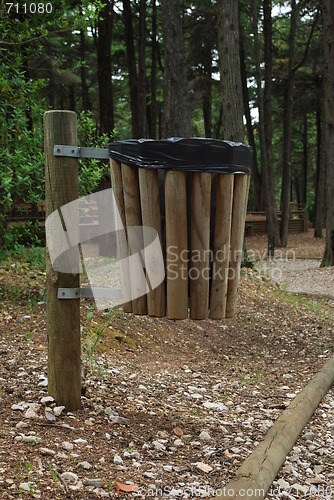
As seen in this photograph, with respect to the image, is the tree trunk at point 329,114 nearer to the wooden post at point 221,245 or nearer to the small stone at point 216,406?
the small stone at point 216,406

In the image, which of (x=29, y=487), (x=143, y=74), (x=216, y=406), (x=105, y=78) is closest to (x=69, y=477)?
(x=29, y=487)

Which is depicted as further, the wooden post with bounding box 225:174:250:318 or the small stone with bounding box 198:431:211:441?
the small stone with bounding box 198:431:211:441

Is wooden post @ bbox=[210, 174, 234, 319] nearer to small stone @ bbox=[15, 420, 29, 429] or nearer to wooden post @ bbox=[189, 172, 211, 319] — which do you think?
wooden post @ bbox=[189, 172, 211, 319]

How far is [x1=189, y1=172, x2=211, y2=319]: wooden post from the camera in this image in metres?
3.19

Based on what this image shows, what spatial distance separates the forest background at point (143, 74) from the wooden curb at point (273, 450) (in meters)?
2.94

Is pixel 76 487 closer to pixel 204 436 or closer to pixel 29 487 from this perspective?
pixel 29 487

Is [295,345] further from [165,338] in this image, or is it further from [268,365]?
[165,338]

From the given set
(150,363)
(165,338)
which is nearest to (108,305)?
(165,338)

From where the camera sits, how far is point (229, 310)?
359 centimetres

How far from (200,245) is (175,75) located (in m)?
8.17

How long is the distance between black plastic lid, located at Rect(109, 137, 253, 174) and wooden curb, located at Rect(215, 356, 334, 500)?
1.57m

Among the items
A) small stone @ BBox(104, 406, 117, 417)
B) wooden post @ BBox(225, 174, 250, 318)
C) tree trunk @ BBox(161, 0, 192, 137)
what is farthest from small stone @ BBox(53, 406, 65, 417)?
tree trunk @ BBox(161, 0, 192, 137)

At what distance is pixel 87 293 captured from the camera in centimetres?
341

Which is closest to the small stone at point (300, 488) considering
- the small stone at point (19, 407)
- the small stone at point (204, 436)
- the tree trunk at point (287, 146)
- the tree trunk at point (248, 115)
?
the small stone at point (204, 436)
